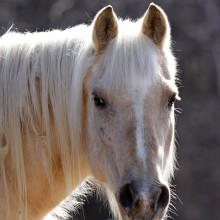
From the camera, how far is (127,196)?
3.93 m

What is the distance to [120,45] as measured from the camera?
4320 millimetres

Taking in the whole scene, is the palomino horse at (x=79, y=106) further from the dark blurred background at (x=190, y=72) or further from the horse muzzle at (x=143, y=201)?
the dark blurred background at (x=190, y=72)

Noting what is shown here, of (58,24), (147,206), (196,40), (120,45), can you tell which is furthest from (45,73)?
(196,40)

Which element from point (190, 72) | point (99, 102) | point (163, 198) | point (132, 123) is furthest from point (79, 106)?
point (190, 72)

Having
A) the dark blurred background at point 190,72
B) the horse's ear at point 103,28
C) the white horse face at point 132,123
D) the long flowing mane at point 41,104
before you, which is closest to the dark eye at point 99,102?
the white horse face at point 132,123

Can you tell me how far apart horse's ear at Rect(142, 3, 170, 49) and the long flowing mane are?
A: 35 cm

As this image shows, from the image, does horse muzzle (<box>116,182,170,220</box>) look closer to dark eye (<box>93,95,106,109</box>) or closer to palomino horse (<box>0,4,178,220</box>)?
palomino horse (<box>0,4,178,220</box>)

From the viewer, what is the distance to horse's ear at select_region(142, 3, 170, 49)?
4.41m

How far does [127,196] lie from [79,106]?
65cm

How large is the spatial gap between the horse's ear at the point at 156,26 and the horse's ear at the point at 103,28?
184 mm

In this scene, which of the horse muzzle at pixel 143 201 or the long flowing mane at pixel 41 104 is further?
the long flowing mane at pixel 41 104

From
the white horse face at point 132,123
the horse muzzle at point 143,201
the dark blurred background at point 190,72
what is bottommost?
the horse muzzle at point 143,201

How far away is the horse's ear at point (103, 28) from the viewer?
4.33m

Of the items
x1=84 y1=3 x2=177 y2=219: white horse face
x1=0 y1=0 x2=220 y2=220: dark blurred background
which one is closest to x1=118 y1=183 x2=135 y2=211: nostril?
x1=84 y1=3 x2=177 y2=219: white horse face
